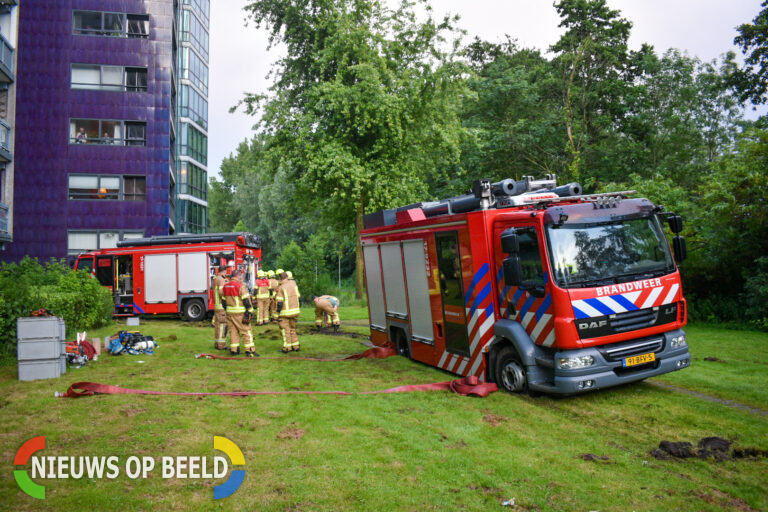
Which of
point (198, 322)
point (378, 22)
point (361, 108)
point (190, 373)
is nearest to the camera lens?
point (190, 373)

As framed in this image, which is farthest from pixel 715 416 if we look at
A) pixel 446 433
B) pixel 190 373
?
pixel 190 373

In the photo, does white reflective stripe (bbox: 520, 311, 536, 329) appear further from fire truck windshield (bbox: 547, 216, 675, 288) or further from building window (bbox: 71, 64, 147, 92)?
building window (bbox: 71, 64, 147, 92)

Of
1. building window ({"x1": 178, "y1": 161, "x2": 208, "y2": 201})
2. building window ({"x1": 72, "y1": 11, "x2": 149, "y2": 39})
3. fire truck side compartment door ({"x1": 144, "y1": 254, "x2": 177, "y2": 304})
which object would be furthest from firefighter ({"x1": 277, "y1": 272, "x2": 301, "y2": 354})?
building window ({"x1": 178, "y1": 161, "x2": 208, "y2": 201})

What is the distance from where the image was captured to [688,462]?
533cm

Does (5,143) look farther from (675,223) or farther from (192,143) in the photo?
(675,223)

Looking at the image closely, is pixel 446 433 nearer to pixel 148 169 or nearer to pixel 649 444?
pixel 649 444

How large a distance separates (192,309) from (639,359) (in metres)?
16.8

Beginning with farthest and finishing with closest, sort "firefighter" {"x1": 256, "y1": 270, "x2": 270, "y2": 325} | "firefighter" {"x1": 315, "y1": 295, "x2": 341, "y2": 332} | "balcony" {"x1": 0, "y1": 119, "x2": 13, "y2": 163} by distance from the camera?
"balcony" {"x1": 0, "y1": 119, "x2": 13, "y2": 163} → "firefighter" {"x1": 256, "y1": 270, "x2": 270, "y2": 325} → "firefighter" {"x1": 315, "y1": 295, "x2": 341, "y2": 332}

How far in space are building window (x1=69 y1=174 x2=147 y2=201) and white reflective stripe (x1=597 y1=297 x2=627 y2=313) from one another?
27.4m

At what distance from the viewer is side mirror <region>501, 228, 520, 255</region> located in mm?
7242

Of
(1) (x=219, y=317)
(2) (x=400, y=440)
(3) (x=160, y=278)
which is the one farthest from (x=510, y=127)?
(2) (x=400, y=440)

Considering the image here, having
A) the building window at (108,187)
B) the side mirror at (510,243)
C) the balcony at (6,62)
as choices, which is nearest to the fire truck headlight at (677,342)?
the side mirror at (510,243)

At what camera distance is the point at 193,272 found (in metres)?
20.0

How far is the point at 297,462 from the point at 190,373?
5411mm
